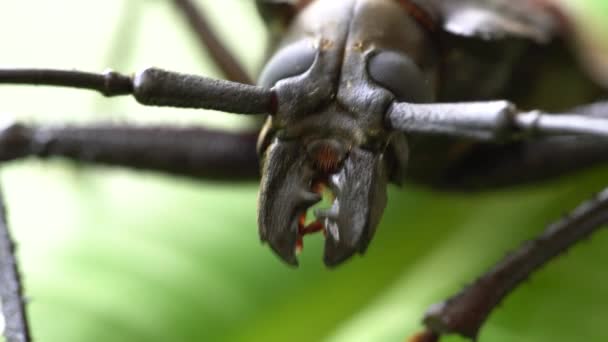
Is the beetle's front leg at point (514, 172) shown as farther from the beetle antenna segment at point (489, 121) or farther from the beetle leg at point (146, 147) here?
the beetle leg at point (146, 147)

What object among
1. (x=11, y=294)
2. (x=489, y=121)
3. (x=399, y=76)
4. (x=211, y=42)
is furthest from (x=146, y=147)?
(x=489, y=121)

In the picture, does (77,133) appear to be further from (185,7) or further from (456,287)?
(456,287)

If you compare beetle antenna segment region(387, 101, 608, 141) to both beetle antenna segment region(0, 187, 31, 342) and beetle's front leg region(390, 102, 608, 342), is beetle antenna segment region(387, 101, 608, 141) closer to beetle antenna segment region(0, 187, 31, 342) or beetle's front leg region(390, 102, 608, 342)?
beetle's front leg region(390, 102, 608, 342)

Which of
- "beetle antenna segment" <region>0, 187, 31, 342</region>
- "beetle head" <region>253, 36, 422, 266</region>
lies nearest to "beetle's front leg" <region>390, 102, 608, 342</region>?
"beetle head" <region>253, 36, 422, 266</region>

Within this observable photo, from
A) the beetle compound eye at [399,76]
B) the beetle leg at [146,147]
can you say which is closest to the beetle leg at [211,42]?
the beetle leg at [146,147]

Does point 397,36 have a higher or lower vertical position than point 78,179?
lower

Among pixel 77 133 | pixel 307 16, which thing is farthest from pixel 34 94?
pixel 307 16
